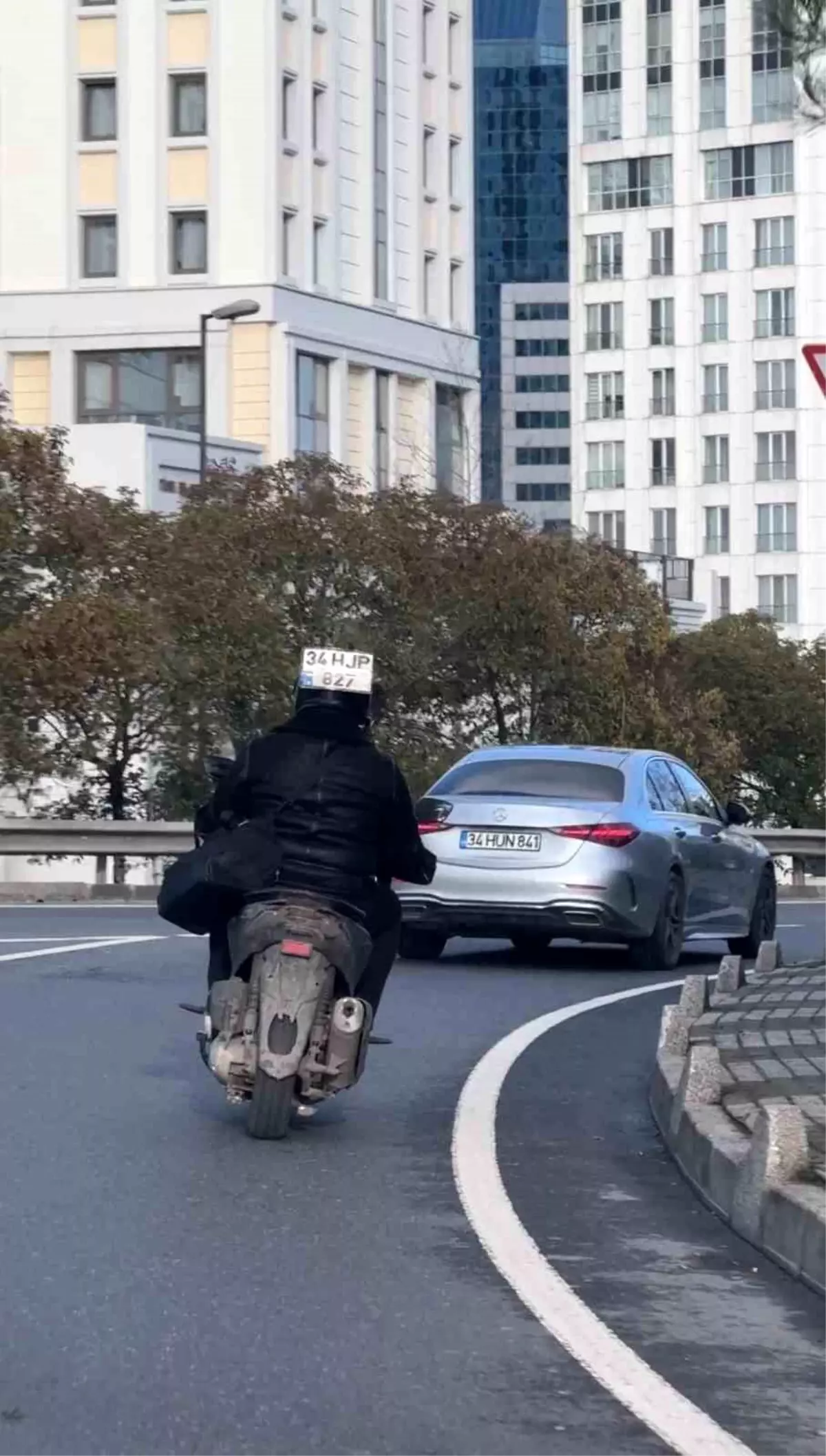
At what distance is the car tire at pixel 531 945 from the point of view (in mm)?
20047

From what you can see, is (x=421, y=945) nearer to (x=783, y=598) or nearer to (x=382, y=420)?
(x=382, y=420)

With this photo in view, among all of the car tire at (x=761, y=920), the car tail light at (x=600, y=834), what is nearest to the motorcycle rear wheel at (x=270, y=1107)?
the car tail light at (x=600, y=834)

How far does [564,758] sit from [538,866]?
1.34 m

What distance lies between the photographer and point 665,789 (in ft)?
65.1

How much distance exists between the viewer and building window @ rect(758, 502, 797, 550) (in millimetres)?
131750

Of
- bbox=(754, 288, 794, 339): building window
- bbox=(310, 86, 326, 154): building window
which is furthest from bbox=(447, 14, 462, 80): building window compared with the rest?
bbox=(754, 288, 794, 339): building window

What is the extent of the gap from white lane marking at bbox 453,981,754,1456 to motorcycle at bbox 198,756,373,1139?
1.75 feet

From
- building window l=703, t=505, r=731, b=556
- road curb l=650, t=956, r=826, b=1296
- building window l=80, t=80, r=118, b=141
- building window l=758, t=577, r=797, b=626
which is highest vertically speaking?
building window l=80, t=80, r=118, b=141

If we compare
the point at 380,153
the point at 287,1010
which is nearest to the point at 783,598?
the point at 380,153

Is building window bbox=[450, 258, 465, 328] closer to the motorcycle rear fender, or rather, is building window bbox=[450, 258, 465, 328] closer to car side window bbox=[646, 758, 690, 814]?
car side window bbox=[646, 758, 690, 814]

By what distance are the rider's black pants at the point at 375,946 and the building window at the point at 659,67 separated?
126 metres

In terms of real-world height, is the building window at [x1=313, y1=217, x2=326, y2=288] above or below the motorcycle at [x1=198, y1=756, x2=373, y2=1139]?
above

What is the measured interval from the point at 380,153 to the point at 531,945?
222 ft

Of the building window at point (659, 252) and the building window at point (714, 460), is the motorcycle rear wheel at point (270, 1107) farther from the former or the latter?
the building window at point (659, 252)
